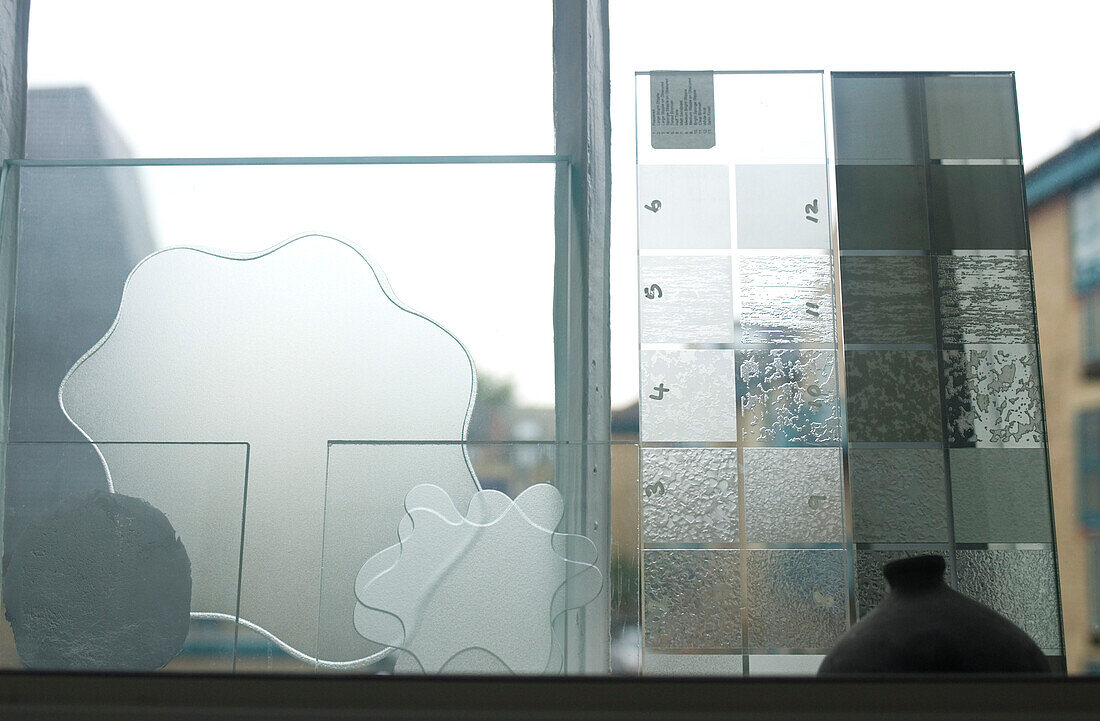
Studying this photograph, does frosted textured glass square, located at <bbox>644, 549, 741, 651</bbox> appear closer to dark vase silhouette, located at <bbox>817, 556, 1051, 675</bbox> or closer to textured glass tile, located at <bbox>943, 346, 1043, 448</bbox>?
textured glass tile, located at <bbox>943, 346, 1043, 448</bbox>

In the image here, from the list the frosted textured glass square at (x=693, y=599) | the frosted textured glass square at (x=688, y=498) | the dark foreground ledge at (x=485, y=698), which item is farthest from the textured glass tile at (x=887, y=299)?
the dark foreground ledge at (x=485, y=698)

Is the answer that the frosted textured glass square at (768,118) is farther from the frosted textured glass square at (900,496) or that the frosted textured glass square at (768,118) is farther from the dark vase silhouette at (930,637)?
the dark vase silhouette at (930,637)

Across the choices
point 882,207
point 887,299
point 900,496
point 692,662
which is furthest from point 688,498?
point 882,207

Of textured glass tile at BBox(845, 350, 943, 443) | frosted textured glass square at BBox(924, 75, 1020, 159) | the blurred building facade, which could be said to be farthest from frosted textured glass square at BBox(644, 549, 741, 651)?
frosted textured glass square at BBox(924, 75, 1020, 159)

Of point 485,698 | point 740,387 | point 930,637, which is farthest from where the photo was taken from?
point 740,387

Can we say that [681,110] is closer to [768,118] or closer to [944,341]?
[768,118]

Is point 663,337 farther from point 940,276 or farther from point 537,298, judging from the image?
point 940,276

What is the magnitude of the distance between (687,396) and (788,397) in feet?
0.66

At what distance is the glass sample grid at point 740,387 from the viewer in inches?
67.3

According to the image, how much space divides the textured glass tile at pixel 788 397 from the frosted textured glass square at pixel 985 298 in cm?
26

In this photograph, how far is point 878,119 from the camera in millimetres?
1854

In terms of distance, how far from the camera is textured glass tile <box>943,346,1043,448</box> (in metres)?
1.74

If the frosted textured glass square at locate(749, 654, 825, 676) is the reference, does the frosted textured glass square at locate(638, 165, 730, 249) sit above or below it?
above

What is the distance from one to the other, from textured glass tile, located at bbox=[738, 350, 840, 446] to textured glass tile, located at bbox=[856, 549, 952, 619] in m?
0.23
